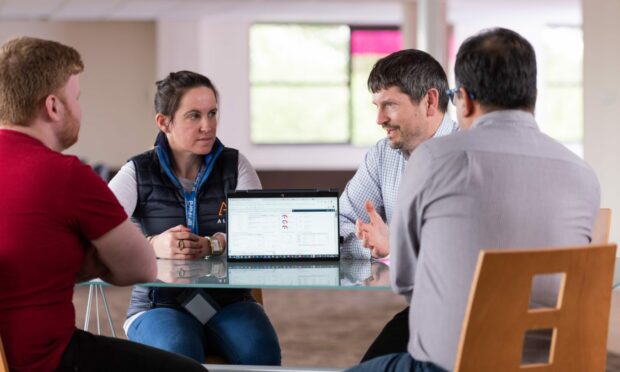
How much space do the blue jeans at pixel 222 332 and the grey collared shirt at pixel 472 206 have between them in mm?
986

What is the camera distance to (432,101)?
9.91ft

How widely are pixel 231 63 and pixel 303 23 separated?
105 centimetres

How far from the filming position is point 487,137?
2.01 meters

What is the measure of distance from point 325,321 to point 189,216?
12.2 feet

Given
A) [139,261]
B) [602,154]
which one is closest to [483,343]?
[139,261]

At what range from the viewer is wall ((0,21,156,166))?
12.2m

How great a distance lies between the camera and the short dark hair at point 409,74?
2.98 metres

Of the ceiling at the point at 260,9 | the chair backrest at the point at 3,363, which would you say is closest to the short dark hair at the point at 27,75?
the chair backrest at the point at 3,363

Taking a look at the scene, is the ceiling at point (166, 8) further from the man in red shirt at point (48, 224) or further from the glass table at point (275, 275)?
the man in red shirt at point (48, 224)

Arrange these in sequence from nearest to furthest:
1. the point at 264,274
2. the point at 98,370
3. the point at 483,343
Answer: the point at 483,343
the point at 98,370
the point at 264,274

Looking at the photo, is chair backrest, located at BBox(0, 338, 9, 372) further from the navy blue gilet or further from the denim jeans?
the navy blue gilet

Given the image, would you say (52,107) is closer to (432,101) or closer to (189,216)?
(189,216)

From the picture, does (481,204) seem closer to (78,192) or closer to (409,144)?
(78,192)

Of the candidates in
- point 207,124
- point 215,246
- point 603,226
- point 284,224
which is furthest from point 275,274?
point 603,226
